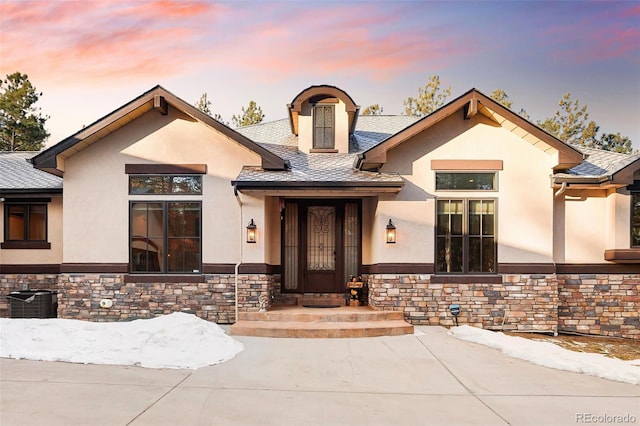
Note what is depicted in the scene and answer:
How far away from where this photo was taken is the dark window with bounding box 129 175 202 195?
10.5 m

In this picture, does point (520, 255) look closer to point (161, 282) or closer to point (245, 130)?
point (161, 282)

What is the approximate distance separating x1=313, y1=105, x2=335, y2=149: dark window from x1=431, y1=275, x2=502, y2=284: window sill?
14.0ft

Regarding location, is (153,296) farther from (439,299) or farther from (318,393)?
(439,299)

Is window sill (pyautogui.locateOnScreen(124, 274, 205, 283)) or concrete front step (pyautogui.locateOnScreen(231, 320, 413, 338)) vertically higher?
window sill (pyautogui.locateOnScreen(124, 274, 205, 283))

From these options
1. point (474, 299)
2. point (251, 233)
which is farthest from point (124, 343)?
point (474, 299)

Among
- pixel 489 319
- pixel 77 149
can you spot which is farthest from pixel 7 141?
pixel 489 319

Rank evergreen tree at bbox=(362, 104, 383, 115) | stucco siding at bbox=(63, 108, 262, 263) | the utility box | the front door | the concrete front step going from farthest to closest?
evergreen tree at bbox=(362, 104, 383, 115)
the front door
the utility box
stucco siding at bbox=(63, 108, 262, 263)
the concrete front step

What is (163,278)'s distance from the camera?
407 inches

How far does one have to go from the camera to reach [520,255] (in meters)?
10.2

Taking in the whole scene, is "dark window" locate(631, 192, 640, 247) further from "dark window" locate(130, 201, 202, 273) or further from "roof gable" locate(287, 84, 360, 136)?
"dark window" locate(130, 201, 202, 273)

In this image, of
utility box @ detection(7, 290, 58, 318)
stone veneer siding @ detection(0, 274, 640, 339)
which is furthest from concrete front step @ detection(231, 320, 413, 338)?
utility box @ detection(7, 290, 58, 318)

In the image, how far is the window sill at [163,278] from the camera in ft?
33.9

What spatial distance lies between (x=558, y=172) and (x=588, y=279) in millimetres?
2410

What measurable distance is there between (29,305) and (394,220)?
8.18m
